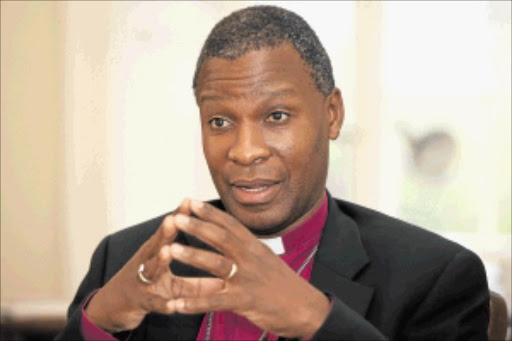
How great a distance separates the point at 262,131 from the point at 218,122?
3.8 inches

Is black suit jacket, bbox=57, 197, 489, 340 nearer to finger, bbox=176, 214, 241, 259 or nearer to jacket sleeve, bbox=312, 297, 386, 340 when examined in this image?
jacket sleeve, bbox=312, 297, 386, 340

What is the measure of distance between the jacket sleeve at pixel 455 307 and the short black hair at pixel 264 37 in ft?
1.54

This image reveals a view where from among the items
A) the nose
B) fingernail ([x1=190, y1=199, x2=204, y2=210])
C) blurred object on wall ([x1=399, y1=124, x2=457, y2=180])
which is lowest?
blurred object on wall ([x1=399, y1=124, x2=457, y2=180])

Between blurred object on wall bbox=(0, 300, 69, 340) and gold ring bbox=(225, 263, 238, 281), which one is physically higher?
gold ring bbox=(225, 263, 238, 281)

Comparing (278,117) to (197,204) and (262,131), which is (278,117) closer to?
(262,131)

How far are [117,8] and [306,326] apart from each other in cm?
402

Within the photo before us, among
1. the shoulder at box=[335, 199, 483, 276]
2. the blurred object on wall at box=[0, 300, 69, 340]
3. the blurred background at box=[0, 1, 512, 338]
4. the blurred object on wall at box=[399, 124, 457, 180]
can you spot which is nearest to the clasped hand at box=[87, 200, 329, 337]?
the shoulder at box=[335, 199, 483, 276]

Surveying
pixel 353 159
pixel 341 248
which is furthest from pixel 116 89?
pixel 341 248

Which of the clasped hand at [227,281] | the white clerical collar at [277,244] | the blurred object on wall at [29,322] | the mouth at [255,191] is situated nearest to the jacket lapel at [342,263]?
the white clerical collar at [277,244]

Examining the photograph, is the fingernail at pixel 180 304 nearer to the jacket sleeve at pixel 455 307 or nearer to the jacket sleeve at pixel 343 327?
the jacket sleeve at pixel 343 327

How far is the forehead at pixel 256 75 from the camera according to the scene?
5.30 feet

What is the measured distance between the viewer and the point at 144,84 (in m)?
5.11

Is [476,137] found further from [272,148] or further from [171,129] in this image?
[272,148]

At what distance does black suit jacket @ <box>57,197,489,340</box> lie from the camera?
169 centimetres
